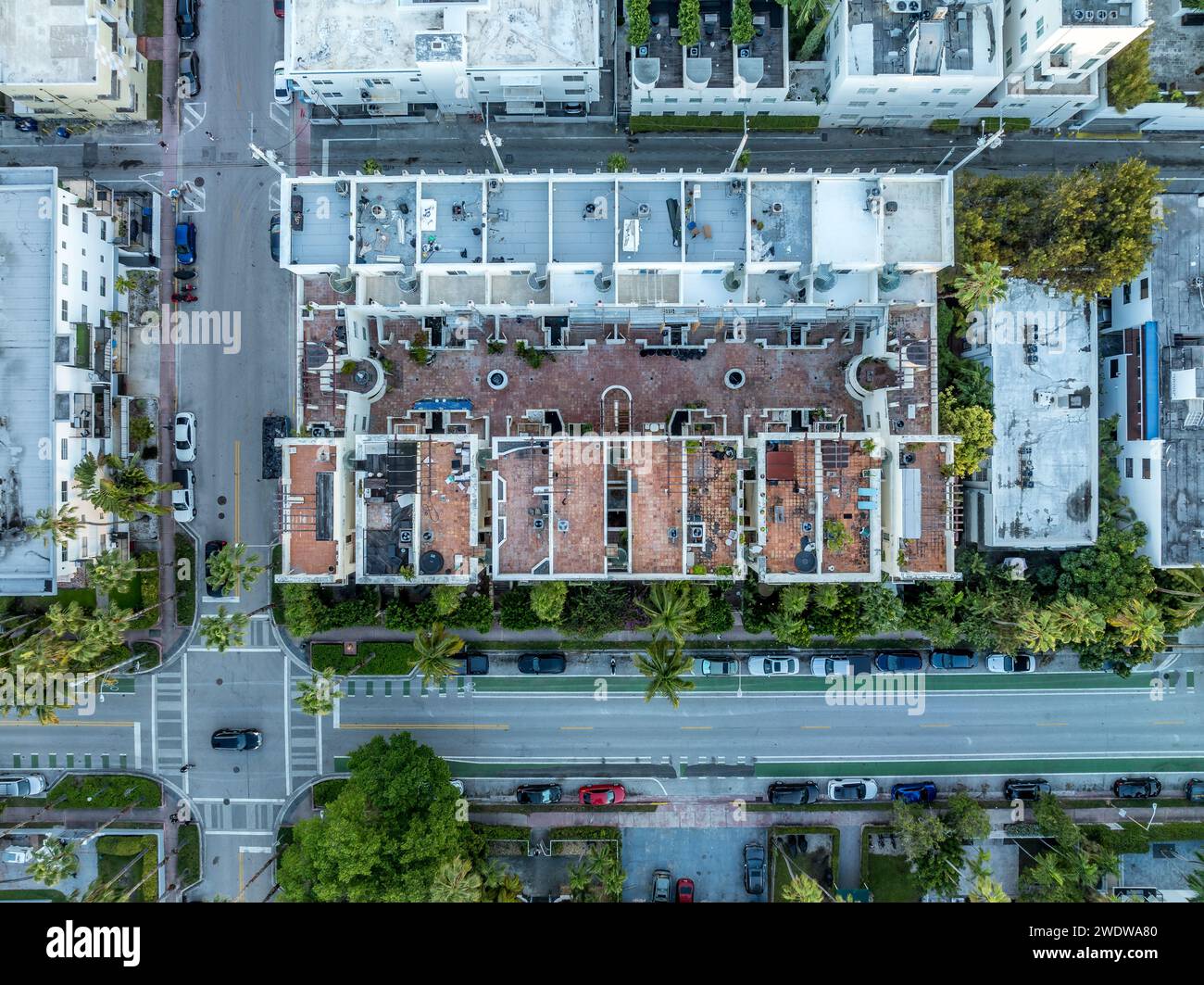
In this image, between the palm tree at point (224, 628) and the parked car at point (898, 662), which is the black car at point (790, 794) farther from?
the palm tree at point (224, 628)

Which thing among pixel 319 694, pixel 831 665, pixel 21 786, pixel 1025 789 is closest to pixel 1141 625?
A: pixel 1025 789

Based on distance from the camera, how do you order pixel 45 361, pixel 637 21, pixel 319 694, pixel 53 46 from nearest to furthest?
pixel 637 21, pixel 45 361, pixel 53 46, pixel 319 694

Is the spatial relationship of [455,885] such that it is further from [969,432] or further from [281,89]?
[281,89]

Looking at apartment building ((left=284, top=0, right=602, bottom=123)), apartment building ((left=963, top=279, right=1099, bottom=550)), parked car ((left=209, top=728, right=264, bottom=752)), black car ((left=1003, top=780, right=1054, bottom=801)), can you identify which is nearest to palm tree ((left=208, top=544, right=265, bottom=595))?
parked car ((left=209, top=728, right=264, bottom=752))

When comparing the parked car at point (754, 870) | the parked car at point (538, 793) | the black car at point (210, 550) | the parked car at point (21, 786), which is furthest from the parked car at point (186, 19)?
the parked car at point (754, 870)

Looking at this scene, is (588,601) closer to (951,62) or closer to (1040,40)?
(951,62)
